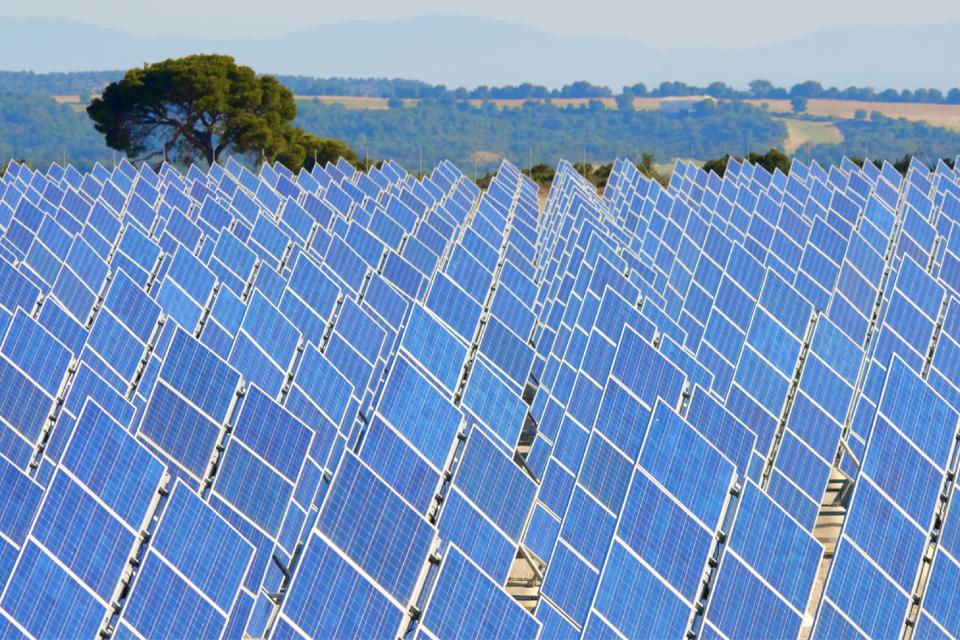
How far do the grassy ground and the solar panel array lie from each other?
11841cm

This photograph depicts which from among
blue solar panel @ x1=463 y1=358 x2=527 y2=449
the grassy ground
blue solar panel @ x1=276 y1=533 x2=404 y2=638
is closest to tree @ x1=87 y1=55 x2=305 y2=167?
blue solar panel @ x1=463 y1=358 x2=527 y2=449

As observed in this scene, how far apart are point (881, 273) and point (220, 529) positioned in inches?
722

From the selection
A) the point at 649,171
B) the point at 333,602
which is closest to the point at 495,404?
the point at 333,602

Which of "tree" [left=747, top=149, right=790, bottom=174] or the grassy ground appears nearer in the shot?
"tree" [left=747, top=149, right=790, bottom=174]

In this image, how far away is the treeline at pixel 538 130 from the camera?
5782 inches

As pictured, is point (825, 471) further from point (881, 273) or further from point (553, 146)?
point (553, 146)

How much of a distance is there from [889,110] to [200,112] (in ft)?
399

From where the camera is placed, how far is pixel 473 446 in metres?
15.7

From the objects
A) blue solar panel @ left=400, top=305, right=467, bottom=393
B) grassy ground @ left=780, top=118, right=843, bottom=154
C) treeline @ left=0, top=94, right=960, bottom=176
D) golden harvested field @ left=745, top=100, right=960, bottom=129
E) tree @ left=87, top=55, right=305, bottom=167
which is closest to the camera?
blue solar panel @ left=400, top=305, right=467, bottom=393

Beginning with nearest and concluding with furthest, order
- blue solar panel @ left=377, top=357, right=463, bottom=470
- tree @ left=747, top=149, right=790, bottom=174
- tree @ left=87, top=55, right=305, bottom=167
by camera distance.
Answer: blue solar panel @ left=377, top=357, right=463, bottom=470 < tree @ left=747, top=149, right=790, bottom=174 < tree @ left=87, top=55, right=305, bottom=167

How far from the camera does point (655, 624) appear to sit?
13.3 metres

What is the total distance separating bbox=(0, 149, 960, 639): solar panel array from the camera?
1308 cm

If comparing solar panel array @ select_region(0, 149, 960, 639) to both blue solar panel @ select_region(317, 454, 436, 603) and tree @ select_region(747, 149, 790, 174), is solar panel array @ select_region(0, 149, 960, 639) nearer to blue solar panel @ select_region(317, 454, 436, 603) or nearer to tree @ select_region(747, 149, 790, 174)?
blue solar panel @ select_region(317, 454, 436, 603)

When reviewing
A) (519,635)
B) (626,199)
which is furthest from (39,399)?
(626,199)
